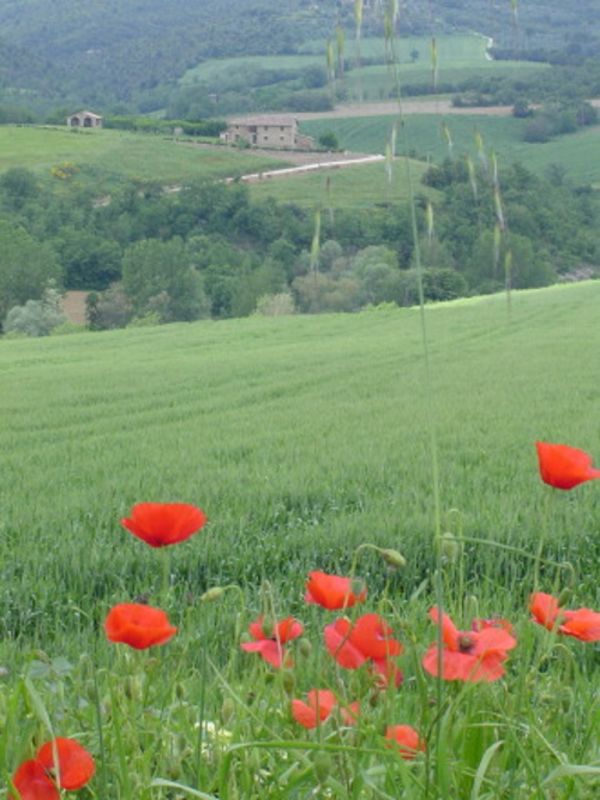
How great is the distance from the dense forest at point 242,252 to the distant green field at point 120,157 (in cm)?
1046

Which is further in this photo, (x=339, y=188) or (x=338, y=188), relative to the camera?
(x=339, y=188)

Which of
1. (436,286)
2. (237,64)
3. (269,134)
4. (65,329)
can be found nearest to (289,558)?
(436,286)

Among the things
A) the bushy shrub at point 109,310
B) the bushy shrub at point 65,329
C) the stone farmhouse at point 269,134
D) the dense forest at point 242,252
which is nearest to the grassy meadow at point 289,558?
the dense forest at point 242,252

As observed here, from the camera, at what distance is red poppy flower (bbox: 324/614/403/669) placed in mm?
1374

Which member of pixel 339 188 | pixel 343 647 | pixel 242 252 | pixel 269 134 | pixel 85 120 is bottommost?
pixel 242 252

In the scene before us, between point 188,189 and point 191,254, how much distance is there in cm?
1138

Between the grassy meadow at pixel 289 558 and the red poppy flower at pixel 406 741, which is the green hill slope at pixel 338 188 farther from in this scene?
the red poppy flower at pixel 406 741

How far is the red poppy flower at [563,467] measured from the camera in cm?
142

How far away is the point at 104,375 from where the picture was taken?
1390 centimetres

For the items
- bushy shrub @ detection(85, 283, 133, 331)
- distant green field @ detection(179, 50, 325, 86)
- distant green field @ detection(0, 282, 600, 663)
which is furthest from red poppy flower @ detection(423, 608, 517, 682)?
distant green field @ detection(179, 50, 325, 86)

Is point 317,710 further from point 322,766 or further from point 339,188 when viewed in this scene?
point 339,188

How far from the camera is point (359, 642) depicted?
141cm

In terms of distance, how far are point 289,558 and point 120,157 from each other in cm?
7674

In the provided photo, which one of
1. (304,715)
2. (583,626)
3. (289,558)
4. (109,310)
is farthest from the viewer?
(109,310)
